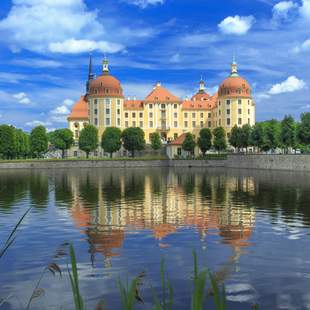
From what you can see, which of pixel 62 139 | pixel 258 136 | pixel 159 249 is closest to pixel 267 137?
pixel 258 136

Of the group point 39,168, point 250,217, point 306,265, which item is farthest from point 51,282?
point 39,168

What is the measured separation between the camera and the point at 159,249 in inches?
664

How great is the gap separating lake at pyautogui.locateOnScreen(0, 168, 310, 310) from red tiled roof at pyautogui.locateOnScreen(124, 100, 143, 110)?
11081 cm

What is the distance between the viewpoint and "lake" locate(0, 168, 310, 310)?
11828mm

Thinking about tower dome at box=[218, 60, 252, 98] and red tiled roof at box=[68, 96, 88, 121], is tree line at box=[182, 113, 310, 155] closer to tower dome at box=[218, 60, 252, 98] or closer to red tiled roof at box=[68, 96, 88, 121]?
tower dome at box=[218, 60, 252, 98]

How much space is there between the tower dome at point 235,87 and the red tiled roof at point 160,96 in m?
15.9

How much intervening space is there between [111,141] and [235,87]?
A: 40994mm

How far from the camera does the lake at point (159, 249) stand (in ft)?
38.8

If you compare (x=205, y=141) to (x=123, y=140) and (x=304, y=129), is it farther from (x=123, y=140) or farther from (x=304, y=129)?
(x=304, y=129)

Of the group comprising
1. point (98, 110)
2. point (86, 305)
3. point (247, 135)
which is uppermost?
point (98, 110)

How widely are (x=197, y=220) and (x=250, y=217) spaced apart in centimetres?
314

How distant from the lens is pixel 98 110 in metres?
134

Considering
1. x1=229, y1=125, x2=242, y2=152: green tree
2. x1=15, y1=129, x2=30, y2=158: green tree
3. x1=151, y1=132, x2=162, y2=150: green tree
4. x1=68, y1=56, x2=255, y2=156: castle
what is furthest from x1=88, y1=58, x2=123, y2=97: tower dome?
x1=229, y1=125, x2=242, y2=152: green tree

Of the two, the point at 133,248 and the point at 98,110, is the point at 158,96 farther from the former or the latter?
the point at 133,248
